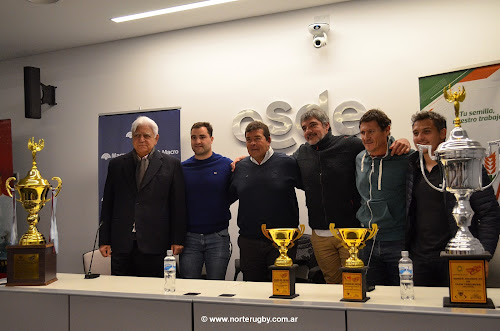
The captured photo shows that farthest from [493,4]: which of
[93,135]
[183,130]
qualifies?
[93,135]

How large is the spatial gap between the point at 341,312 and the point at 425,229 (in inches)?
37.7

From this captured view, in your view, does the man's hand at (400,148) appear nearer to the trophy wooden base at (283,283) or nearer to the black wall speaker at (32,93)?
the trophy wooden base at (283,283)

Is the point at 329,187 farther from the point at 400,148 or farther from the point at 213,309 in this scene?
the point at 213,309

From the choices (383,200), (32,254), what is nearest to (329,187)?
(383,200)

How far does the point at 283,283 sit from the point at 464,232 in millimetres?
796

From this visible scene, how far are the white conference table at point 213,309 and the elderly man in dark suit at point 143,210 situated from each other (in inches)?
23.3

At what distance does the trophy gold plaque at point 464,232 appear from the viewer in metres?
1.99

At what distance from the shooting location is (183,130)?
534 centimetres

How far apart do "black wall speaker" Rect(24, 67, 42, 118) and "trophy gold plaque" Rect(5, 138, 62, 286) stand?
2.74 meters

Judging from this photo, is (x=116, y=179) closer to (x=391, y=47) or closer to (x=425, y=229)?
(x=425, y=229)

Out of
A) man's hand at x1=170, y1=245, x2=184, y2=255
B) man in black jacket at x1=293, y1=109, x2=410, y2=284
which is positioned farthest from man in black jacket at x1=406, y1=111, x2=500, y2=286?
man's hand at x1=170, y1=245, x2=184, y2=255

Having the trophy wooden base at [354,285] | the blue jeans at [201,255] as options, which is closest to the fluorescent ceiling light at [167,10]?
the blue jeans at [201,255]

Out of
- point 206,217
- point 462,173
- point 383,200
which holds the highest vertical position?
point 462,173

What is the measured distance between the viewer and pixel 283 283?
2.31 meters
